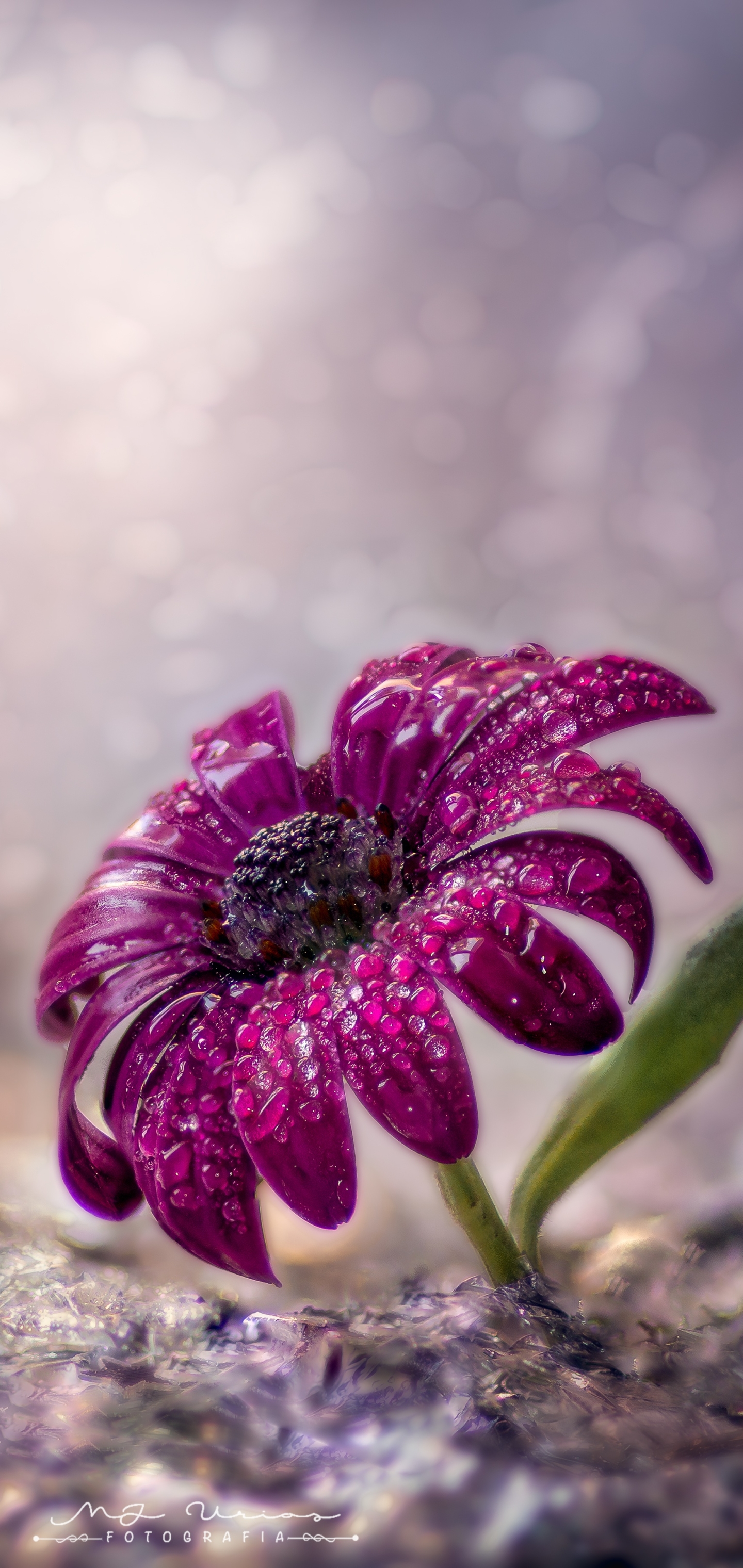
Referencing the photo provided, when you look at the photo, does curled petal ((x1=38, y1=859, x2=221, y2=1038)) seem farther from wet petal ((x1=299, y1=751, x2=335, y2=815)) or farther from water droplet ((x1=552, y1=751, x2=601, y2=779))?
water droplet ((x1=552, y1=751, x2=601, y2=779))

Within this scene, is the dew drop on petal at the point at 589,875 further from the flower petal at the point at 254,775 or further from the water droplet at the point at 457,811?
the flower petal at the point at 254,775

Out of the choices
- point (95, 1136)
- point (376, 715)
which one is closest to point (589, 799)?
point (376, 715)

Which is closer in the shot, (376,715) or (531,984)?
(531,984)

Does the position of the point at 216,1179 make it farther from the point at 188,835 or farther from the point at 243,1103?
the point at 188,835

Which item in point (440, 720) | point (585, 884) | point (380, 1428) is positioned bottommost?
point (380, 1428)

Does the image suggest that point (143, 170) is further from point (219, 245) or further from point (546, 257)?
point (546, 257)

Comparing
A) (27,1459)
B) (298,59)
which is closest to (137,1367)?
(27,1459)

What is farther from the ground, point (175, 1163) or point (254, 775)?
point (254, 775)
